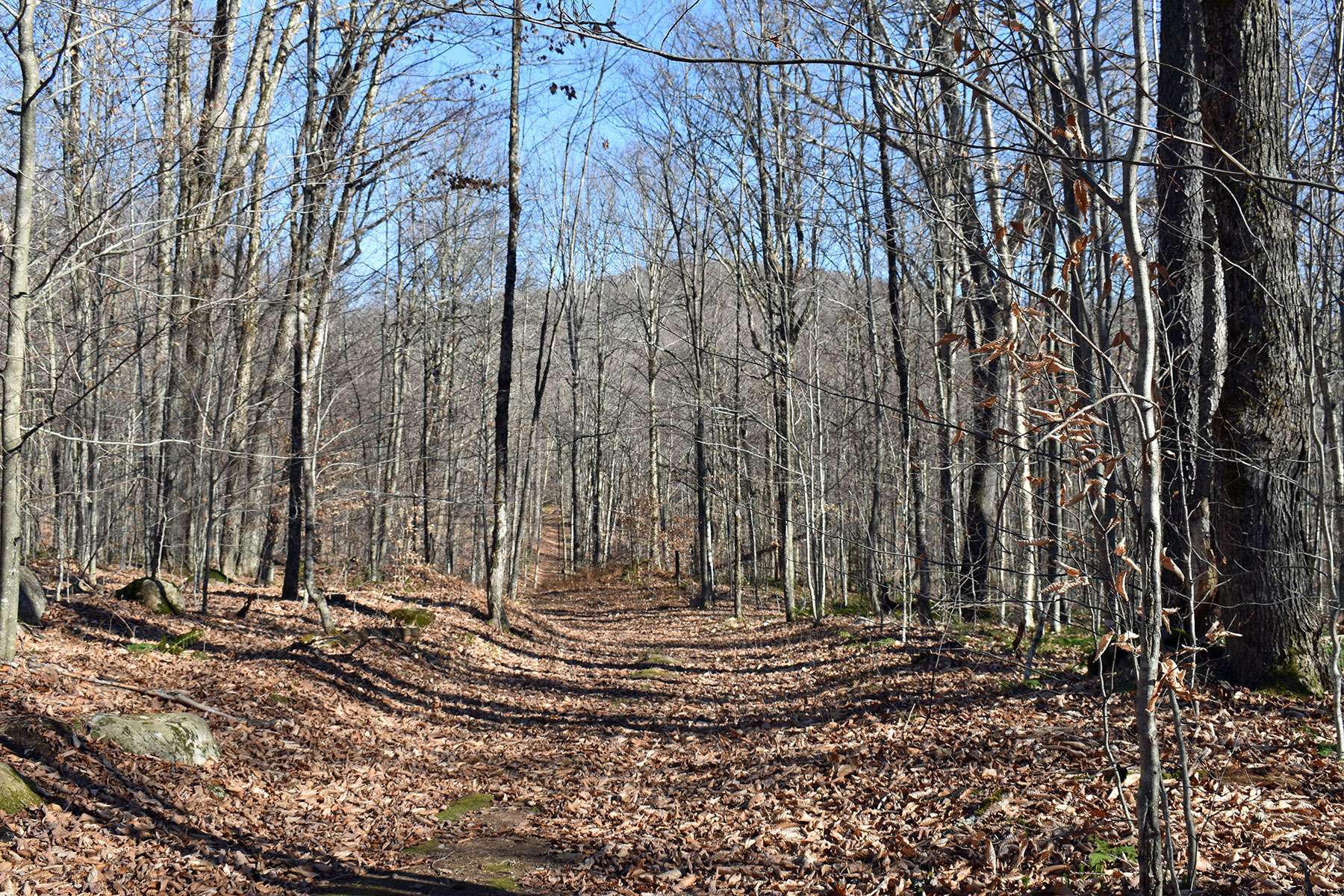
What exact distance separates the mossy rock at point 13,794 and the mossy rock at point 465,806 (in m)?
2.42

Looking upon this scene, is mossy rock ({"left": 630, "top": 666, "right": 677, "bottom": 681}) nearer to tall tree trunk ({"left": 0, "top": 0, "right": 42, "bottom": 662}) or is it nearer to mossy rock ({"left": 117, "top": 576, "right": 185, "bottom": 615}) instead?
mossy rock ({"left": 117, "top": 576, "right": 185, "bottom": 615})

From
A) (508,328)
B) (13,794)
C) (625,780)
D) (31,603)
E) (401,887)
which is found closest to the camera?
(13,794)

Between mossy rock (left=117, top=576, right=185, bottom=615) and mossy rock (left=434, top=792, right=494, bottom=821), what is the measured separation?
5.73 meters

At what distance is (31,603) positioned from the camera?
8703 millimetres

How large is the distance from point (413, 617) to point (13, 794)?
25.3 feet

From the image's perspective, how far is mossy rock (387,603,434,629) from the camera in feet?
40.3

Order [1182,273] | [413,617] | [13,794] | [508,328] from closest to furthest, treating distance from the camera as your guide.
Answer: [13,794] < [1182,273] < [413,617] < [508,328]

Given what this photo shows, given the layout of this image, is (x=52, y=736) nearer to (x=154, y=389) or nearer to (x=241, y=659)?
(x=241, y=659)

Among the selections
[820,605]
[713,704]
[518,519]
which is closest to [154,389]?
[518,519]

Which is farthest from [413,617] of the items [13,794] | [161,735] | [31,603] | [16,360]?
[13,794]

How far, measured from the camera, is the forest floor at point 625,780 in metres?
4.48

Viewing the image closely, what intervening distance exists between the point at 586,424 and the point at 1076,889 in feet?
113

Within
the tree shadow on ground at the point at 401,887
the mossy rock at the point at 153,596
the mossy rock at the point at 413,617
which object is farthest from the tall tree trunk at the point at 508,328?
the tree shadow on ground at the point at 401,887

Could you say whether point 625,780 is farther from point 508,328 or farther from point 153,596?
point 508,328
